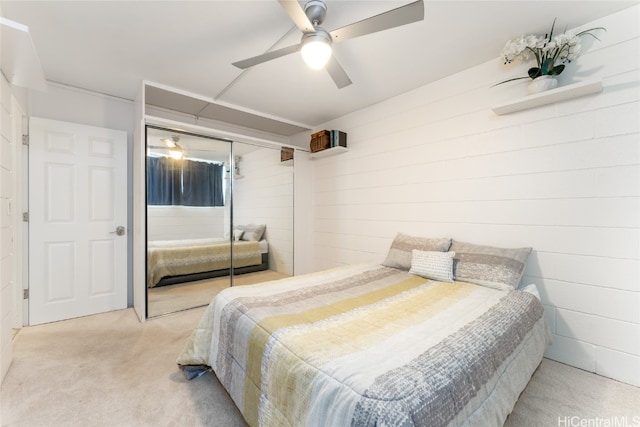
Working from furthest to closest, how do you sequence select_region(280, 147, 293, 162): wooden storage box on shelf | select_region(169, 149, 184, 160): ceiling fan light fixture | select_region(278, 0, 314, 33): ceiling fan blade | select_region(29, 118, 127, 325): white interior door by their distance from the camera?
select_region(280, 147, 293, 162): wooden storage box on shelf, select_region(169, 149, 184, 160): ceiling fan light fixture, select_region(29, 118, 127, 325): white interior door, select_region(278, 0, 314, 33): ceiling fan blade

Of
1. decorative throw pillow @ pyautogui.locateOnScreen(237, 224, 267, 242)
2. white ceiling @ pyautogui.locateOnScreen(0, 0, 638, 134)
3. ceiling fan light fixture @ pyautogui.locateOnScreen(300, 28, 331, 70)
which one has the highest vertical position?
white ceiling @ pyautogui.locateOnScreen(0, 0, 638, 134)

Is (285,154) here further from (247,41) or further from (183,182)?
(247,41)

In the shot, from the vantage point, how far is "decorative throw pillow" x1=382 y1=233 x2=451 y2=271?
2.49 m

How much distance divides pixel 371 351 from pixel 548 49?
7.96ft

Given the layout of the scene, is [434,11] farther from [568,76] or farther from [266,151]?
[266,151]

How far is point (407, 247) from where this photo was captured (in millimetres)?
2658

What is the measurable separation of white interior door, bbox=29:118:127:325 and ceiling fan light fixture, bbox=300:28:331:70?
2.71m

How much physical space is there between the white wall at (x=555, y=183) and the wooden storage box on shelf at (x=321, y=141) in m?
0.91

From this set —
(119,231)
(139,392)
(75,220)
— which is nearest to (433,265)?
(139,392)

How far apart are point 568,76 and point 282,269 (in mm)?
3725

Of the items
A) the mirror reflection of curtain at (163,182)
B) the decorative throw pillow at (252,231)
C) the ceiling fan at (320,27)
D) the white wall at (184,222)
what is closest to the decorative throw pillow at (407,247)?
the ceiling fan at (320,27)

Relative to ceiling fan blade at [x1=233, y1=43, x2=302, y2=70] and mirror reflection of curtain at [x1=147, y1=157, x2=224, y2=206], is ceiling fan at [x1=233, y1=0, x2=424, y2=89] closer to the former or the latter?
ceiling fan blade at [x1=233, y1=43, x2=302, y2=70]

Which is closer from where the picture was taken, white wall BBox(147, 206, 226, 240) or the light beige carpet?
the light beige carpet

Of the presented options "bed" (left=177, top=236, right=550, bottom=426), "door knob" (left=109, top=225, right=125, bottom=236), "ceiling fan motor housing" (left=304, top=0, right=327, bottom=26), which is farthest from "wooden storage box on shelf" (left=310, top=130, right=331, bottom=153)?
"door knob" (left=109, top=225, right=125, bottom=236)
